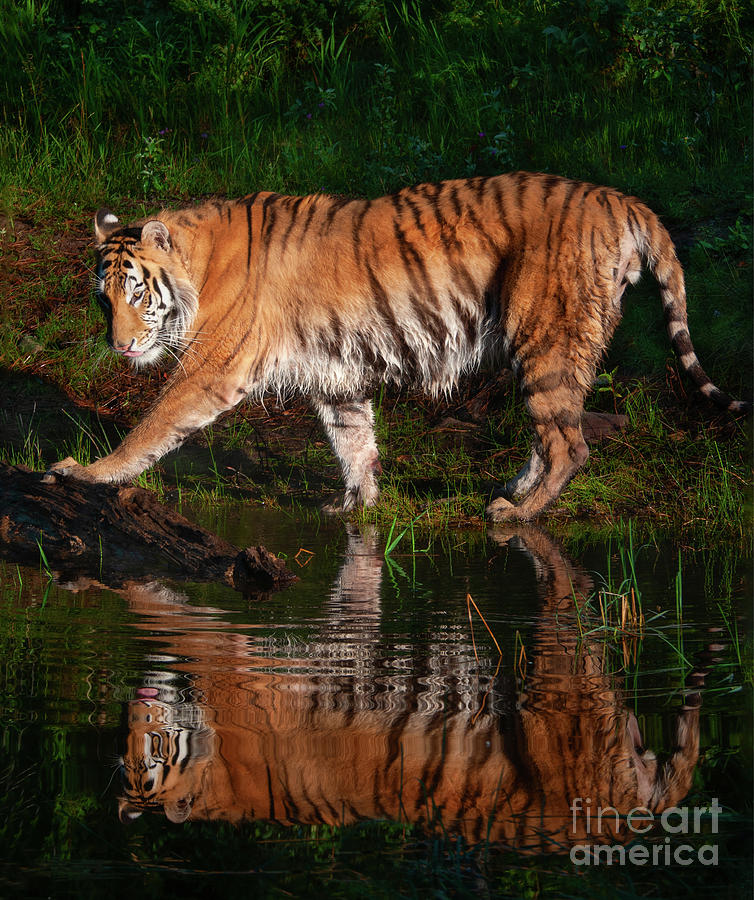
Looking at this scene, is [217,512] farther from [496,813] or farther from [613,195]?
[496,813]

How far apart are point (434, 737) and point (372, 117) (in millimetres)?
7696

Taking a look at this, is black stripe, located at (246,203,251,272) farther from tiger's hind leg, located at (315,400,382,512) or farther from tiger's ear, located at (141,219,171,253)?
tiger's hind leg, located at (315,400,382,512)

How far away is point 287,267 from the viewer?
5.92 metres

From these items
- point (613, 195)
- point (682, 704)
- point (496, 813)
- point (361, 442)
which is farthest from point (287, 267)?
point (496, 813)

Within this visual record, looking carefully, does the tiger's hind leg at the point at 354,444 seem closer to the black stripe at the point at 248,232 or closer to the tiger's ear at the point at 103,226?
the black stripe at the point at 248,232

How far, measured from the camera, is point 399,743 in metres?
2.56

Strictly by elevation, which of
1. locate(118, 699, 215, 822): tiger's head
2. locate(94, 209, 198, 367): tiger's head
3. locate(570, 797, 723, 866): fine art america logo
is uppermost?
locate(94, 209, 198, 367): tiger's head

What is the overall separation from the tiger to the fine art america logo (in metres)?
3.50

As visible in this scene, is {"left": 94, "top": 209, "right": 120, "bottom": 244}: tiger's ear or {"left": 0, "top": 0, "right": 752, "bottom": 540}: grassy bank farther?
{"left": 0, "top": 0, "right": 752, "bottom": 540}: grassy bank

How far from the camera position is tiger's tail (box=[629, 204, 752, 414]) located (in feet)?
19.0

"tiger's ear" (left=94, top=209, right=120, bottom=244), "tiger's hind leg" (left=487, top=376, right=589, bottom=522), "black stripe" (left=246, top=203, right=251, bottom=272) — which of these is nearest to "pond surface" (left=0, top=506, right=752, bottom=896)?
"tiger's hind leg" (left=487, top=376, right=589, bottom=522)

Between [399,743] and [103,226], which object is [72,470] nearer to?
[103,226]

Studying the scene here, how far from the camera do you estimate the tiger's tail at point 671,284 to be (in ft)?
19.0

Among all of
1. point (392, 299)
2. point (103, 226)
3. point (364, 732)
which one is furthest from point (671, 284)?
point (364, 732)
